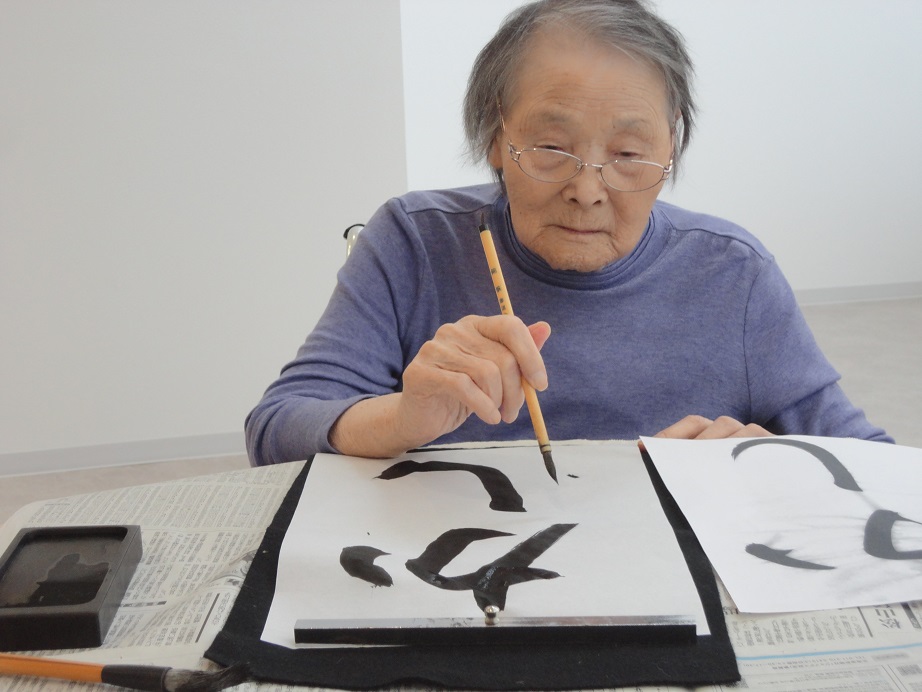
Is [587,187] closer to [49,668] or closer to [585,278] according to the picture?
[585,278]

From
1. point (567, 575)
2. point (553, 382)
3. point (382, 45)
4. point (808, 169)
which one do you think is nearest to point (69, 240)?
point (382, 45)

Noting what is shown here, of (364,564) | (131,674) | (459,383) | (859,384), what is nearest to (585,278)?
(459,383)

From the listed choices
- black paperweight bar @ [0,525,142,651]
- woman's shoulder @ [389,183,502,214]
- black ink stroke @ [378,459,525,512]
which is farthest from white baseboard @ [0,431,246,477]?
black paperweight bar @ [0,525,142,651]

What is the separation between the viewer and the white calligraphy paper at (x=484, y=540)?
744mm

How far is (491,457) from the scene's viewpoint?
104cm

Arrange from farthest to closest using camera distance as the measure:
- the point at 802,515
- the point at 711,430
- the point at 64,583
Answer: the point at 711,430 → the point at 802,515 → the point at 64,583

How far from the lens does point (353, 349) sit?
1.31 meters

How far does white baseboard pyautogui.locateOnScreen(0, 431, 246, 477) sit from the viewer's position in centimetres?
283

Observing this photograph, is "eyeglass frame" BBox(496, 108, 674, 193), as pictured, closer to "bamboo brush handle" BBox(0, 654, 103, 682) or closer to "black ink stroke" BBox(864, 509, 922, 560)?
"black ink stroke" BBox(864, 509, 922, 560)

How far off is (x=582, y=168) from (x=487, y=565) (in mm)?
617

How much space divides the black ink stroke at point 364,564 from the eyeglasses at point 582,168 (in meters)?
0.62

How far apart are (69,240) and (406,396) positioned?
2.06m

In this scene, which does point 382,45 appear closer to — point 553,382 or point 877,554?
point 553,382

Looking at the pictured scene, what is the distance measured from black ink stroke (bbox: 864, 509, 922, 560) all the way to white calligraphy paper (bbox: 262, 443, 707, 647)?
7.3 inches
